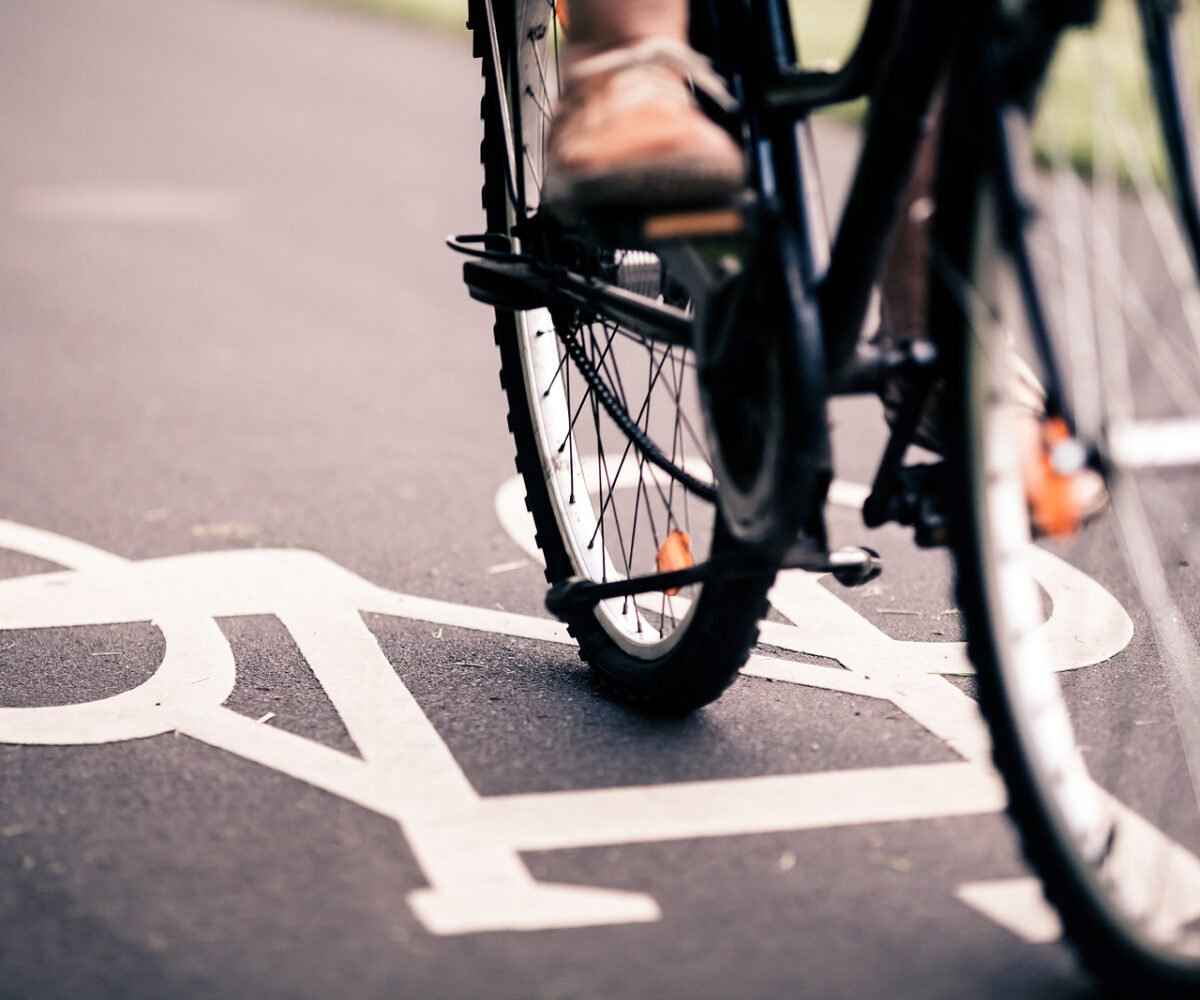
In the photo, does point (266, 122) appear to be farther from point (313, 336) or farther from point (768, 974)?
point (768, 974)

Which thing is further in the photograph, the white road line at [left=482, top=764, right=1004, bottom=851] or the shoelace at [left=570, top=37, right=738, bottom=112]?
the white road line at [left=482, top=764, right=1004, bottom=851]

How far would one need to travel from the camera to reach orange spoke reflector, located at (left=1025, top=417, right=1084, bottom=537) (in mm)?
1938

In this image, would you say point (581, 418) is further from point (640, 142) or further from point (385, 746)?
point (640, 142)

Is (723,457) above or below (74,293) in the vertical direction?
above

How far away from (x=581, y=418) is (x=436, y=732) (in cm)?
63

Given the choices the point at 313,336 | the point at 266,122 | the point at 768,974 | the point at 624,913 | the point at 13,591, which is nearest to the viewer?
the point at 768,974

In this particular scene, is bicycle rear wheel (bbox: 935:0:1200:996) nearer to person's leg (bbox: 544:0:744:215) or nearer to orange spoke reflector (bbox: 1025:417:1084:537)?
orange spoke reflector (bbox: 1025:417:1084:537)

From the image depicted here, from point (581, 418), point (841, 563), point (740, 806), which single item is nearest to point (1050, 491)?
point (841, 563)

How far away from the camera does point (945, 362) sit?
1.99 metres

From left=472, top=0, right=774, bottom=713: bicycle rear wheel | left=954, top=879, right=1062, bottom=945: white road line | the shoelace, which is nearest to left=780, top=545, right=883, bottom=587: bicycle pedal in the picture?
left=472, top=0, right=774, bottom=713: bicycle rear wheel

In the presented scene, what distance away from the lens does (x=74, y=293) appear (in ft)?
21.6

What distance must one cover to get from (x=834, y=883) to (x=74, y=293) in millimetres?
4879

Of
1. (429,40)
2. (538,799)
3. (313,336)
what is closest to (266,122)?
(429,40)

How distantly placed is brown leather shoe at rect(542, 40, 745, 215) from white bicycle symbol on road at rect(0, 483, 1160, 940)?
0.81 metres
